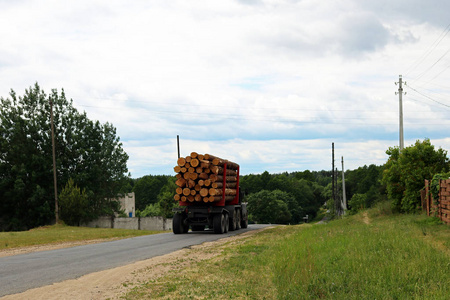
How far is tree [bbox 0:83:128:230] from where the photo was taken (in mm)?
44031

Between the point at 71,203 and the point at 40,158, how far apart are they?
6.62 metres

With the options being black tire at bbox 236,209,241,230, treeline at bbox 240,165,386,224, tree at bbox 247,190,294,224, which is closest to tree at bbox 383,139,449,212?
black tire at bbox 236,209,241,230

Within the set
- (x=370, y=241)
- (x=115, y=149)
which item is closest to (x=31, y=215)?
(x=115, y=149)

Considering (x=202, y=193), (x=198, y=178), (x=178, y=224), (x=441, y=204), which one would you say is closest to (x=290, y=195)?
(x=178, y=224)

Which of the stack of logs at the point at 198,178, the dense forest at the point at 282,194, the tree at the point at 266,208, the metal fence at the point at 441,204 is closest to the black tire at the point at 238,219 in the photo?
the stack of logs at the point at 198,178

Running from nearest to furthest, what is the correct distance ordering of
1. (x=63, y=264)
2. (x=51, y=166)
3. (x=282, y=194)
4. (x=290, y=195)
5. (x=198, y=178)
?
(x=63, y=264) < (x=198, y=178) < (x=51, y=166) < (x=282, y=194) < (x=290, y=195)

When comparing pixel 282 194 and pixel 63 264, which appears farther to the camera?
pixel 282 194

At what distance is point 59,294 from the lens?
835cm

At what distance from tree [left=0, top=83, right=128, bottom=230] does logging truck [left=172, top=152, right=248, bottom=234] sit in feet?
73.2

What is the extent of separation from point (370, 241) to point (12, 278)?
8.83 meters

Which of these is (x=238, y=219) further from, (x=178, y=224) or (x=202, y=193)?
(x=202, y=193)

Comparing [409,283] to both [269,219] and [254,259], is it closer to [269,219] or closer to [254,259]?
[254,259]

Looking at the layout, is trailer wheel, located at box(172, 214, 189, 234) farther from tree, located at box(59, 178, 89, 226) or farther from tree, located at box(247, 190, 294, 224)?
tree, located at box(247, 190, 294, 224)

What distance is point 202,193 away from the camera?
23.6 m
